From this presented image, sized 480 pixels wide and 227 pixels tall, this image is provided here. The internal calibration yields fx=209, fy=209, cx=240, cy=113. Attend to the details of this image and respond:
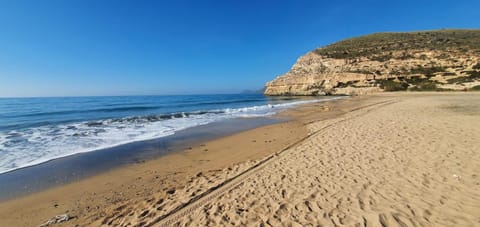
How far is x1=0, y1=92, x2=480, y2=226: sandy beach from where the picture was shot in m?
3.50

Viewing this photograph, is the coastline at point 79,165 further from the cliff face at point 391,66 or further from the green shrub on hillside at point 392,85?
the cliff face at point 391,66

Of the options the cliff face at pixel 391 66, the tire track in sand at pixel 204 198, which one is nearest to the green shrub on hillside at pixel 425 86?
the cliff face at pixel 391 66

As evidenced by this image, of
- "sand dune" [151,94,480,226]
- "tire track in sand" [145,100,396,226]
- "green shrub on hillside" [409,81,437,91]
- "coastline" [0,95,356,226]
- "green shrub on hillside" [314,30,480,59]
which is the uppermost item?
"green shrub on hillside" [314,30,480,59]

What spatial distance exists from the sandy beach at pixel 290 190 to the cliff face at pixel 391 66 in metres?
41.3

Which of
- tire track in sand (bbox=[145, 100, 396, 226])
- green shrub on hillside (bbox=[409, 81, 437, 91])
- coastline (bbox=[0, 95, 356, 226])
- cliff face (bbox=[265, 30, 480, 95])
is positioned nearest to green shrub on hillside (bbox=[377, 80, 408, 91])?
cliff face (bbox=[265, 30, 480, 95])

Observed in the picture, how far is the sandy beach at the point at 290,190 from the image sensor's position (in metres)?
3.50

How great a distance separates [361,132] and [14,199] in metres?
11.4

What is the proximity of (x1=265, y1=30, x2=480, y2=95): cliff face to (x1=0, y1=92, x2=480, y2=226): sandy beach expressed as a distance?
41.3 m

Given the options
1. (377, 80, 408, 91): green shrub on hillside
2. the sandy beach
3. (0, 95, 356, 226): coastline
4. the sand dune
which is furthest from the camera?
(377, 80, 408, 91): green shrub on hillside

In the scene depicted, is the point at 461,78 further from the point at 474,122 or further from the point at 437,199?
the point at 437,199

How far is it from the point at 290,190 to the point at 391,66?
56.5 m

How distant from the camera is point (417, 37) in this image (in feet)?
193

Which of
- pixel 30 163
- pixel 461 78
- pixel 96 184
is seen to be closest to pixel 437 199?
pixel 96 184

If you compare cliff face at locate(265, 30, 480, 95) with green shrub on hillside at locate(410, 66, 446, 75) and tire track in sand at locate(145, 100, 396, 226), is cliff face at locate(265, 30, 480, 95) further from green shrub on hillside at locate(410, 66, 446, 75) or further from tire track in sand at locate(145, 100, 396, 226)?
tire track in sand at locate(145, 100, 396, 226)
